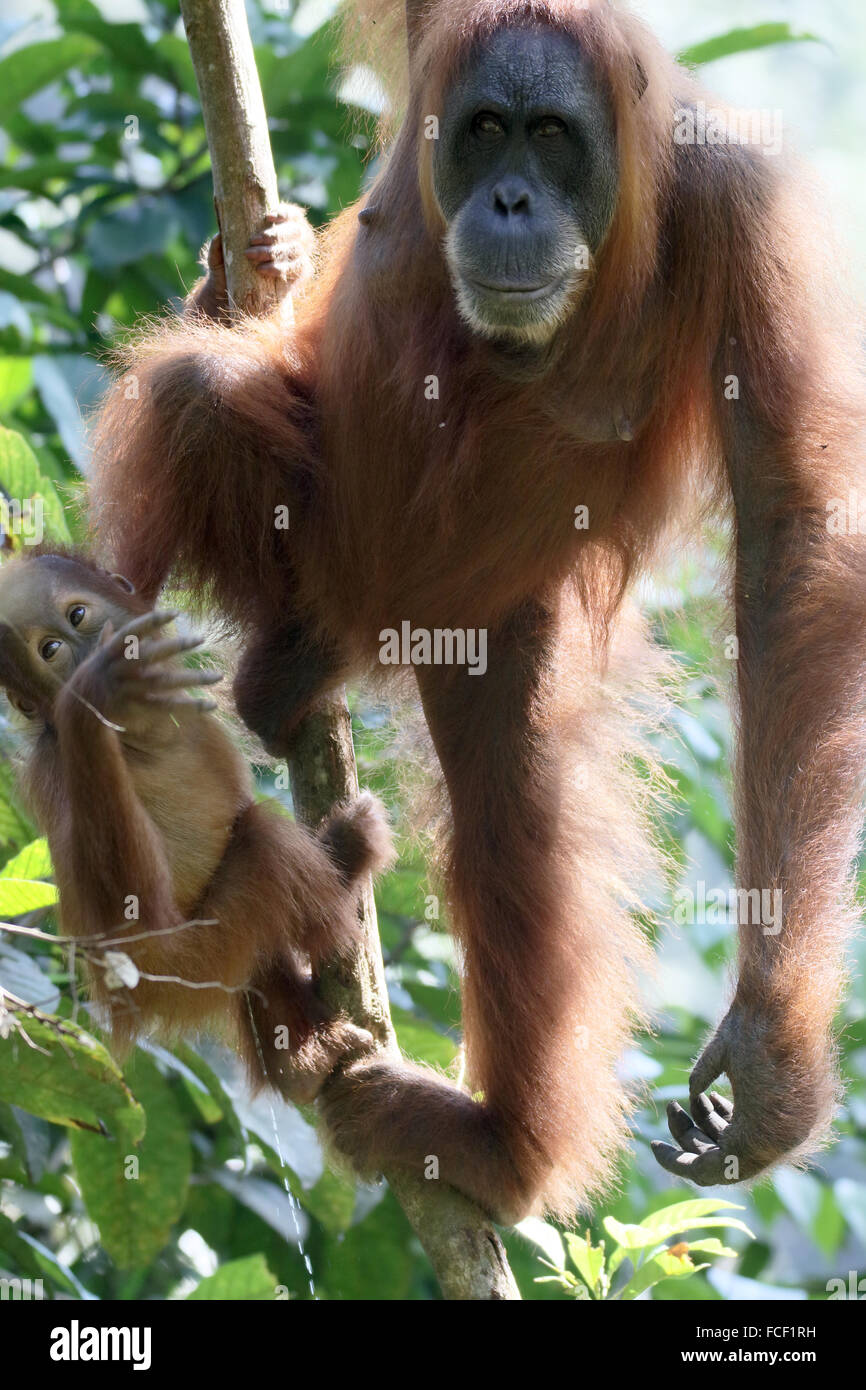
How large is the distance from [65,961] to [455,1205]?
903 millimetres

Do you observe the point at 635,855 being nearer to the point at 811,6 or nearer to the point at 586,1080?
the point at 586,1080

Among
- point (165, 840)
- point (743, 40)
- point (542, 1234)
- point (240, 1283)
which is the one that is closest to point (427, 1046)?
point (542, 1234)

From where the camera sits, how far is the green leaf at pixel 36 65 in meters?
4.07

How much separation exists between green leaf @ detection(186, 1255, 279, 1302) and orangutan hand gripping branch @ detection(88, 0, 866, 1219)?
30cm

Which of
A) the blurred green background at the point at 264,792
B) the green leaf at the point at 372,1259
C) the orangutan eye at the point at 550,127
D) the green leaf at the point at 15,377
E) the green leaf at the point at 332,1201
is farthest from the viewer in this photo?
the green leaf at the point at 15,377

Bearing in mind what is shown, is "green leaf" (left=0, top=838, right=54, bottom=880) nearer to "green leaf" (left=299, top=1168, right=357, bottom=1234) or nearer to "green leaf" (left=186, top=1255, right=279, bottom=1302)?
"green leaf" (left=186, top=1255, right=279, bottom=1302)

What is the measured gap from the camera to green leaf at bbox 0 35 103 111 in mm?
4070

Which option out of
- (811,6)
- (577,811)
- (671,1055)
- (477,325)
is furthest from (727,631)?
(811,6)

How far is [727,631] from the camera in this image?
119 inches

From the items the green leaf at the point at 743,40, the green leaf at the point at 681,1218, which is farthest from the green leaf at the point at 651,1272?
the green leaf at the point at 743,40

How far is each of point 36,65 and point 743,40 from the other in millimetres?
2004

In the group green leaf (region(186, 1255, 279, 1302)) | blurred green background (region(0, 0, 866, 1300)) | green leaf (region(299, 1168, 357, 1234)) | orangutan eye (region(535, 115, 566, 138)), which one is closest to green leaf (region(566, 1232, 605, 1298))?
blurred green background (region(0, 0, 866, 1300))

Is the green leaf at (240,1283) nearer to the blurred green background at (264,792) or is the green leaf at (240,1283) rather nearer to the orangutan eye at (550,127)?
the blurred green background at (264,792)

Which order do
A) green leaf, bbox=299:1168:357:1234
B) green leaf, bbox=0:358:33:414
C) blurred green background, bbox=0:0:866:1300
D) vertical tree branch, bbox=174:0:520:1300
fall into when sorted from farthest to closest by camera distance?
green leaf, bbox=0:358:33:414, green leaf, bbox=299:1168:357:1234, blurred green background, bbox=0:0:866:1300, vertical tree branch, bbox=174:0:520:1300
